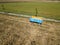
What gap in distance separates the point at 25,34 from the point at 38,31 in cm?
78

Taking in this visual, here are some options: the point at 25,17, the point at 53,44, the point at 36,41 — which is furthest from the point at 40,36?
the point at 25,17

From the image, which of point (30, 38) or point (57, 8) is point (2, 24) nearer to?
point (30, 38)

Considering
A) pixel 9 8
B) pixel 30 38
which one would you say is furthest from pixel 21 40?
pixel 9 8

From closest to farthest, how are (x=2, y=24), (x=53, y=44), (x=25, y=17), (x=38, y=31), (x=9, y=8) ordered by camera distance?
1. (x=53, y=44)
2. (x=38, y=31)
3. (x=2, y=24)
4. (x=25, y=17)
5. (x=9, y=8)

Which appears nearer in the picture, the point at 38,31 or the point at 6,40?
the point at 6,40

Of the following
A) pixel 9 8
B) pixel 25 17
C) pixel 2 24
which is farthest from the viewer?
pixel 9 8

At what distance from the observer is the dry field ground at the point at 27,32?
5.99 m

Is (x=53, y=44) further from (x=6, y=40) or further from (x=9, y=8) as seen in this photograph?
(x=9, y=8)

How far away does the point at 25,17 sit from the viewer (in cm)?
809

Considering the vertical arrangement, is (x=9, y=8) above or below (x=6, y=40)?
above

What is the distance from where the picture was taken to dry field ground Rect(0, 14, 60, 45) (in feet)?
19.7

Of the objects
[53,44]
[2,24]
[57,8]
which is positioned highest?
[57,8]

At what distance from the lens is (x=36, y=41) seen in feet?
19.6

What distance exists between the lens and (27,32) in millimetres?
6641
